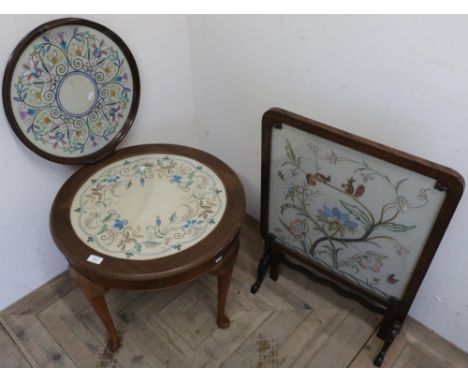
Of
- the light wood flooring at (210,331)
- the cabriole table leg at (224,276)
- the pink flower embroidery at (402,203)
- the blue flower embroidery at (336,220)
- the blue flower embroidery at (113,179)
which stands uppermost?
the pink flower embroidery at (402,203)

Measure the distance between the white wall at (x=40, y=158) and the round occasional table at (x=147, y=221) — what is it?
17 cm

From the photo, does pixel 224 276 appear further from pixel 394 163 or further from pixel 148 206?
pixel 394 163

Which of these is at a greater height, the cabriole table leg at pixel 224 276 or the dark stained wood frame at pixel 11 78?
the dark stained wood frame at pixel 11 78

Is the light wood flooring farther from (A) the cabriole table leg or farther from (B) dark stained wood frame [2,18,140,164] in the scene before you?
(B) dark stained wood frame [2,18,140,164]

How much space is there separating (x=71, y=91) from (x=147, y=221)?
474 mm


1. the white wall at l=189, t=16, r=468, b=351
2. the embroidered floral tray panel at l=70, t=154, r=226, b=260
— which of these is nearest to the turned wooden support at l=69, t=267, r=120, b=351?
the embroidered floral tray panel at l=70, t=154, r=226, b=260

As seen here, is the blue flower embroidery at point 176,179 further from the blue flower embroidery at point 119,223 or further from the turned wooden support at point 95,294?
the turned wooden support at point 95,294

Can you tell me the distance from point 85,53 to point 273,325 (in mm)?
1115

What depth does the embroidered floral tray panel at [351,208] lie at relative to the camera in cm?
105

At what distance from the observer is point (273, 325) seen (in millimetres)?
1485

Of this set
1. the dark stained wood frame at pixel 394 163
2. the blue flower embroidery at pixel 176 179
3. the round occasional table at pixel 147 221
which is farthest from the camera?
the blue flower embroidery at pixel 176 179

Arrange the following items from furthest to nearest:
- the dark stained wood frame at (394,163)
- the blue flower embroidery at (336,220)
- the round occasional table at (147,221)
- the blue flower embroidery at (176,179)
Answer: the blue flower embroidery at (176,179) → the blue flower embroidery at (336,220) → the round occasional table at (147,221) → the dark stained wood frame at (394,163)

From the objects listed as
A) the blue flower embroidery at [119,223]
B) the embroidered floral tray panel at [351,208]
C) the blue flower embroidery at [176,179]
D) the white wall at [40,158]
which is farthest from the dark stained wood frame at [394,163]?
the white wall at [40,158]

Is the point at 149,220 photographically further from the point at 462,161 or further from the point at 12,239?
the point at 462,161
